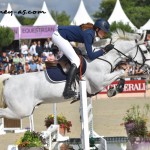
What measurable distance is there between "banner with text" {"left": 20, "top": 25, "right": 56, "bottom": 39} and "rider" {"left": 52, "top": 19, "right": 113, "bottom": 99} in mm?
17196

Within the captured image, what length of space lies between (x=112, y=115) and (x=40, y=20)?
17.2 m

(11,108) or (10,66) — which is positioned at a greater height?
(10,66)

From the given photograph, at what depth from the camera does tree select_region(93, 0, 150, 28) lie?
181ft

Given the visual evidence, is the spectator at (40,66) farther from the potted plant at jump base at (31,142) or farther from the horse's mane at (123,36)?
the potted plant at jump base at (31,142)

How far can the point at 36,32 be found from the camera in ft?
75.0

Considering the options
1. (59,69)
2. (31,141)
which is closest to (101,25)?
(59,69)

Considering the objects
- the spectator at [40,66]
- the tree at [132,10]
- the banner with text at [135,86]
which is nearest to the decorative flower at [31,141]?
the banner with text at [135,86]

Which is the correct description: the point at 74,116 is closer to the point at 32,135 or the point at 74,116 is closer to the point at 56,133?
the point at 56,133

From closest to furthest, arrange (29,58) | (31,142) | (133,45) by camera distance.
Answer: (31,142) → (133,45) → (29,58)

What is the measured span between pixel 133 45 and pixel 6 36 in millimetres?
17781

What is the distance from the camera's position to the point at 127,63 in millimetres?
5785

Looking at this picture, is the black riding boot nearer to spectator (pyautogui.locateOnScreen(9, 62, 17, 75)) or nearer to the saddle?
the saddle

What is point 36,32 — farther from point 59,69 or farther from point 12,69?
point 59,69

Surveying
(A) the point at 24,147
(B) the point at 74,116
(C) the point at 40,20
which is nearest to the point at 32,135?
(A) the point at 24,147
